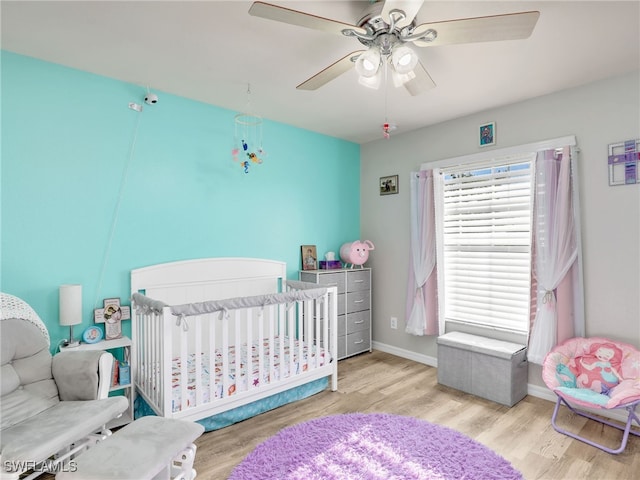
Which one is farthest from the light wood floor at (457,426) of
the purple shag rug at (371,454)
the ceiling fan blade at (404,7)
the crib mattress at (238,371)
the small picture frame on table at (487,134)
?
the ceiling fan blade at (404,7)

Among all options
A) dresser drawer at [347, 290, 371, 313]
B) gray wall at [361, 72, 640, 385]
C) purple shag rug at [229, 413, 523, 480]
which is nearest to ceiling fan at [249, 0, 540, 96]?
gray wall at [361, 72, 640, 385]

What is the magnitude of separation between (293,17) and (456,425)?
262 cm

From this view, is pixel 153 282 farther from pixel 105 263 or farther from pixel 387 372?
pixel 387 372

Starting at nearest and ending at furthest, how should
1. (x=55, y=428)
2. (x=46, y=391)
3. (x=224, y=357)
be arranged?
(x=55, y=428) < (x=46, y=391) < (x=224, y=357)

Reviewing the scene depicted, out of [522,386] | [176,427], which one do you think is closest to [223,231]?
[176,427]

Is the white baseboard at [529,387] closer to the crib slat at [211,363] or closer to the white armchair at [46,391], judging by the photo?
the crib slat at [211,363]

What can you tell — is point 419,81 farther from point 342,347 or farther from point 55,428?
point 342,347

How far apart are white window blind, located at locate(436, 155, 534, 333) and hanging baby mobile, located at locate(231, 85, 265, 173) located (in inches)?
72.7

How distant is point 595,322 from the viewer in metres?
2.65

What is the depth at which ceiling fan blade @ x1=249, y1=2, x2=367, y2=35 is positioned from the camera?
1.39 m

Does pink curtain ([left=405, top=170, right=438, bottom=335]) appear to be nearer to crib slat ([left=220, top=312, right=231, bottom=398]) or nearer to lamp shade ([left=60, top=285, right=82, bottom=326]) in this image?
crib slat ([left=220, top=312, right=231, bottom=398])

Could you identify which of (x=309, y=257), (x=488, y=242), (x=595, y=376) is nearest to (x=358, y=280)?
(x=309, y=257)

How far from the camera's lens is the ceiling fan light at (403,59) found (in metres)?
1.67

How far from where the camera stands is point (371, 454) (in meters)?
2.10
